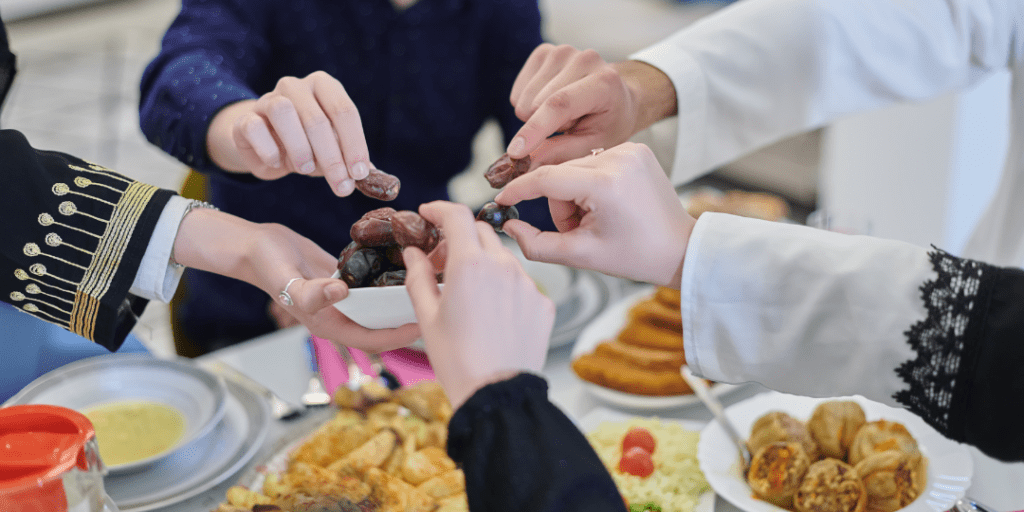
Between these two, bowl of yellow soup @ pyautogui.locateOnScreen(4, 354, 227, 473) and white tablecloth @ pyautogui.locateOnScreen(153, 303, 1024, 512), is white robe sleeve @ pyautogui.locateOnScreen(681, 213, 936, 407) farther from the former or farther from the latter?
bowl of yellow soup @ pyautogui.locateOnScreen(4, 354, 227, 473)

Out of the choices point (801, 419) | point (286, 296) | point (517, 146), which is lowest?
point (801, 419)

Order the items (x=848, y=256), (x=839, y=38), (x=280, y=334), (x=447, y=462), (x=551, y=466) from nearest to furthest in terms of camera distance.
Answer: (x=551, y=466)
(x=848, y=256)
(x=447, y=462)
(x=839, y=38)
(x=280, y=334)

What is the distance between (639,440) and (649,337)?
261mm

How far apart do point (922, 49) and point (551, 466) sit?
819 mm

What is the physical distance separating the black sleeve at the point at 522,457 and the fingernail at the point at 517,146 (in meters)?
0.25

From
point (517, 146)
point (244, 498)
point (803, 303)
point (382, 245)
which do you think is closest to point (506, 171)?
point (517, 146)

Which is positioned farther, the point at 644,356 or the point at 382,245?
the point at 644,356

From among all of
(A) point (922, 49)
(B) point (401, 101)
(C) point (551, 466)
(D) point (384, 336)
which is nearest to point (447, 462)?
(D) point (384, 336)

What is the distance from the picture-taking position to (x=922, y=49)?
987mm

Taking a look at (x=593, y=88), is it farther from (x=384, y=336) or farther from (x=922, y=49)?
(x=922, y=49)

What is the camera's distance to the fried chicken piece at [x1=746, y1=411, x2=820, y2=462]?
2.39 feet

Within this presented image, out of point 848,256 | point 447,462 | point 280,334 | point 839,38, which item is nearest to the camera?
point 848,256

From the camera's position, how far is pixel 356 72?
1.06 metres

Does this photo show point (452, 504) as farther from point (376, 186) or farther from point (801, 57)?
point (801, 57)
